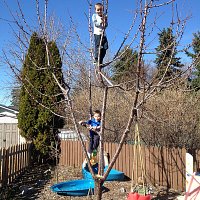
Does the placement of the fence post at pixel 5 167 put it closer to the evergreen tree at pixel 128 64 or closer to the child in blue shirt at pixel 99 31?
the evergreen tree at pixel 128 64

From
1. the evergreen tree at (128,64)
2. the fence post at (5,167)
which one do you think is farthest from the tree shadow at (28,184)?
the evergreen tree at (128,64)

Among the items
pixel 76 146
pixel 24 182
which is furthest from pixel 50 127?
pixel 24 182

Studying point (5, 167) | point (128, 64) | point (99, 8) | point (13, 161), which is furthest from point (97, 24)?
point (13, 161)

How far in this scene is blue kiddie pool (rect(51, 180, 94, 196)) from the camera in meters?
6.50

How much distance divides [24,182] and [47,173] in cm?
115

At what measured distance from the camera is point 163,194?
6840 mm

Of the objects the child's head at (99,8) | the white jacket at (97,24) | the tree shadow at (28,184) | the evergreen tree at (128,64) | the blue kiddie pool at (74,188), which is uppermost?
the child's head at (99,8)

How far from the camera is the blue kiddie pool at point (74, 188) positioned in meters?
6.50

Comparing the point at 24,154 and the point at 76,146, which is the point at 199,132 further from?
the point at 24,154

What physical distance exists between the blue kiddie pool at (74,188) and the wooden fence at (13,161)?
5.51 feet

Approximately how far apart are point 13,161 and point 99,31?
6.07 metres

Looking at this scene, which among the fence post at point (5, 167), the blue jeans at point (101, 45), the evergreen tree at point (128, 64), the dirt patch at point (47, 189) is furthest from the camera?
the fence post at point (5, 167)

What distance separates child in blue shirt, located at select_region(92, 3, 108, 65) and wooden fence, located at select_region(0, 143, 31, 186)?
500cm

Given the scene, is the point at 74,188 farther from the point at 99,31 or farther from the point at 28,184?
the point at 99,31
